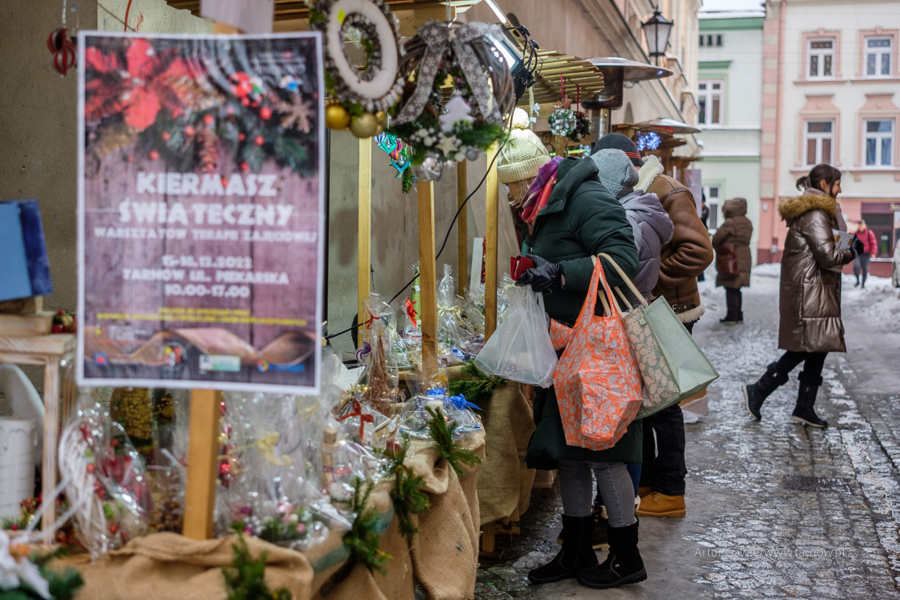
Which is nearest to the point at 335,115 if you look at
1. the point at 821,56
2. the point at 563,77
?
the point at 563,77

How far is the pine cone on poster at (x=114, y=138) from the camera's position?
1.79 m

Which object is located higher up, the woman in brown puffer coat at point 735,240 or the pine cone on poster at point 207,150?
the woman in brown puffer coat at point 735,240

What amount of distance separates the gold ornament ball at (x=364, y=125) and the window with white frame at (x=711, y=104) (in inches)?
1322

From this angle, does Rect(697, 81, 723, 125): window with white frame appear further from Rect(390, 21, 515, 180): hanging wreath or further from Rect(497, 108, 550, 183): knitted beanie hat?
Rect(390, 21, 515, 180): hanging wreath

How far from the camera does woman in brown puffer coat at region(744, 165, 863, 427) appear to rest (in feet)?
20.5

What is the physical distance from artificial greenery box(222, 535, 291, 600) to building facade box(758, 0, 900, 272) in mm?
32110

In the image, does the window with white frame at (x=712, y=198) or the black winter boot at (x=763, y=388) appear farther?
the window with white frame at (x=712, y=198)

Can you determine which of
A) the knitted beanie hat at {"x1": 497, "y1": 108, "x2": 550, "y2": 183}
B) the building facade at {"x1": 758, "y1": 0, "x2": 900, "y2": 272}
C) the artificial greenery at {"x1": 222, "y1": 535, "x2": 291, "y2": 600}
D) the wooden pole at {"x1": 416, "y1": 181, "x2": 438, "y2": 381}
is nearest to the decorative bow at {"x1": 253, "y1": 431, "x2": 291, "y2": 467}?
the artificial greenery at {"x1": 222, "y1": 535, "x2": 291, "y2": 600}

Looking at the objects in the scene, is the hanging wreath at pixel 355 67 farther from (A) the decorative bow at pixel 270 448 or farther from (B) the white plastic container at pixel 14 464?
(B) the white plastic container at pixel 14 464

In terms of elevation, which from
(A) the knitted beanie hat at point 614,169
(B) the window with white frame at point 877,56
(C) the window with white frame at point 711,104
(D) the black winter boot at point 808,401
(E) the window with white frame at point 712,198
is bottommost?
(D) the black winter boot at point 808,401

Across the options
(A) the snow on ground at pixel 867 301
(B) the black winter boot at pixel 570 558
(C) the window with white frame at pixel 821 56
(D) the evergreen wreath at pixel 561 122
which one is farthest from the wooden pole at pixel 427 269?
(C) the window with white frame at pixel 821 56

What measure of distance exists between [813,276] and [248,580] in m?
5.68

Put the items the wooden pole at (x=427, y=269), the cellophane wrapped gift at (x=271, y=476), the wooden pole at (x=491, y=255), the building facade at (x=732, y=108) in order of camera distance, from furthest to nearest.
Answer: the building facade at (x=732, y=108) < the wooden pole at (x=491, y=255) < the wooden pole at (x=427, y=269) < the cellophane wrapped gift at (x=271, y=476)

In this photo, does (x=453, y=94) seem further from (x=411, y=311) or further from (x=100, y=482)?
(x=411, y=311)
